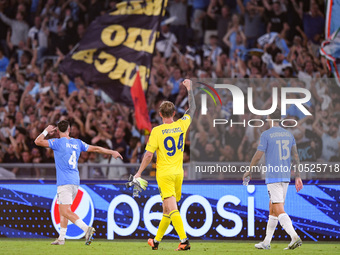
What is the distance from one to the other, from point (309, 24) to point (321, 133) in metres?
5.17

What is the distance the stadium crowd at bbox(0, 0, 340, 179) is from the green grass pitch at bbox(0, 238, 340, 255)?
183 cm

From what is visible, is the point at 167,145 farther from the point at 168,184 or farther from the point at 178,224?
the point at 178,224

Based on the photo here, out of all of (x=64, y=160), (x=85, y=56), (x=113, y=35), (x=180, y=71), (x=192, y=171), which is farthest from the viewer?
(x=180, y=71)

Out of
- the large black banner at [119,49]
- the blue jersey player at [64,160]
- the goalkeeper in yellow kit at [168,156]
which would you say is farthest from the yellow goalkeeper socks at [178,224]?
the large black banner at [119,49]

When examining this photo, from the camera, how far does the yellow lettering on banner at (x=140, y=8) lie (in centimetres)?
1452

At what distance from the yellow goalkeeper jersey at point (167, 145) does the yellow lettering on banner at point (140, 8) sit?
6.29 metres

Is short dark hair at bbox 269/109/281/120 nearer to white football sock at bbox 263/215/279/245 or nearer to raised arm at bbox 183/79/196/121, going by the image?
raised arm at bbox 183/79/196/121

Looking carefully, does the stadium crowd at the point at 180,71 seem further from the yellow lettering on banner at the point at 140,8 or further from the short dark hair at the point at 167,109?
the short dark hair at the point at 167,109

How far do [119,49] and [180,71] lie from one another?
7.20 feet

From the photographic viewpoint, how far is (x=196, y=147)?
1259 centimetres

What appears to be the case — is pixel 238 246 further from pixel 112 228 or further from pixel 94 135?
pixel 94 135

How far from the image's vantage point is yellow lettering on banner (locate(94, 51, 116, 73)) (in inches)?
576

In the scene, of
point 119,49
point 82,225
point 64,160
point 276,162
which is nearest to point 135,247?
point 82,225

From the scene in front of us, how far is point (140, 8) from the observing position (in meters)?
14.7
